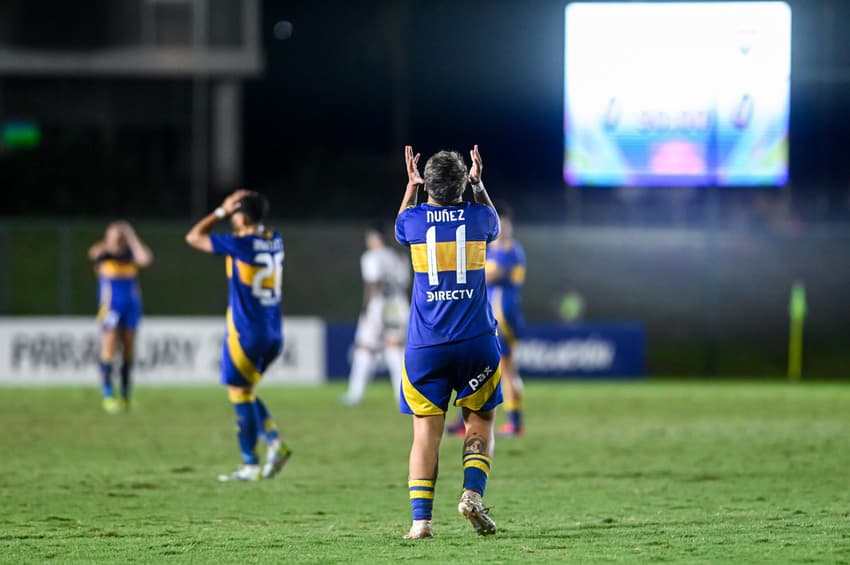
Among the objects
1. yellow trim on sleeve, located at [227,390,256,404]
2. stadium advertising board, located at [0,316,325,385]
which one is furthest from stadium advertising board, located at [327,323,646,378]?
yellow trim on sleeve, located at [227,390,256,404]

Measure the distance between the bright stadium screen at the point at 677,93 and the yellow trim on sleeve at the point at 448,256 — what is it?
1919cm

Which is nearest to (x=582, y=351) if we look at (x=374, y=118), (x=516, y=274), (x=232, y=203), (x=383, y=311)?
(x=383, y=311)

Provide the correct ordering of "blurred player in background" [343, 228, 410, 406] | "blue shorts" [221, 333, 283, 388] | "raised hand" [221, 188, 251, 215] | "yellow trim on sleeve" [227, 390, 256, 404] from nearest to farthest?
"raised hand" [221, 188, 251, 215] < "blue shorts" [221, 333, 283, 388] < "yellow trim on sleeve" [227, 390, 256, 404] < "blurred player in background" [343, 228, 410, 406]

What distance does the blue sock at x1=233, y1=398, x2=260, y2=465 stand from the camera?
35.5 ft

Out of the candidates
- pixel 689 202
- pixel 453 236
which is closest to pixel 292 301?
pixel 689 202

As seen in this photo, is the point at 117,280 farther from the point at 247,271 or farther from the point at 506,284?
the point at 247,271

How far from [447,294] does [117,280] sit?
35.8 feet

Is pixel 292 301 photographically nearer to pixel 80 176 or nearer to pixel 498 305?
pixel 80 176

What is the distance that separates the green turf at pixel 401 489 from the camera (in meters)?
7.29

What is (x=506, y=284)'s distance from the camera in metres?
14.0

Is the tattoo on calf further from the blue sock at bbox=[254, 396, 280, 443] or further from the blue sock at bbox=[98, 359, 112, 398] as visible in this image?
the blue sock at bbox=[98, 359, 112, 398]

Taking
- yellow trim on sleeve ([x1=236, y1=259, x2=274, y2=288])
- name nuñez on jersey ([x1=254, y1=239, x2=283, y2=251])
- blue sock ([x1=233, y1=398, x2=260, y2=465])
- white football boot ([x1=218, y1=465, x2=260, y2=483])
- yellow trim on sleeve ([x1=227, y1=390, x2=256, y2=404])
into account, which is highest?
name nuñez on jersey ([x1=254, y1=239, x2=283, y2=251])

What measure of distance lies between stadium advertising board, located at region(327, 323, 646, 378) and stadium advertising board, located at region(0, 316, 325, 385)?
178 inches

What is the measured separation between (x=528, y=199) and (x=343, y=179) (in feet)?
14.4
